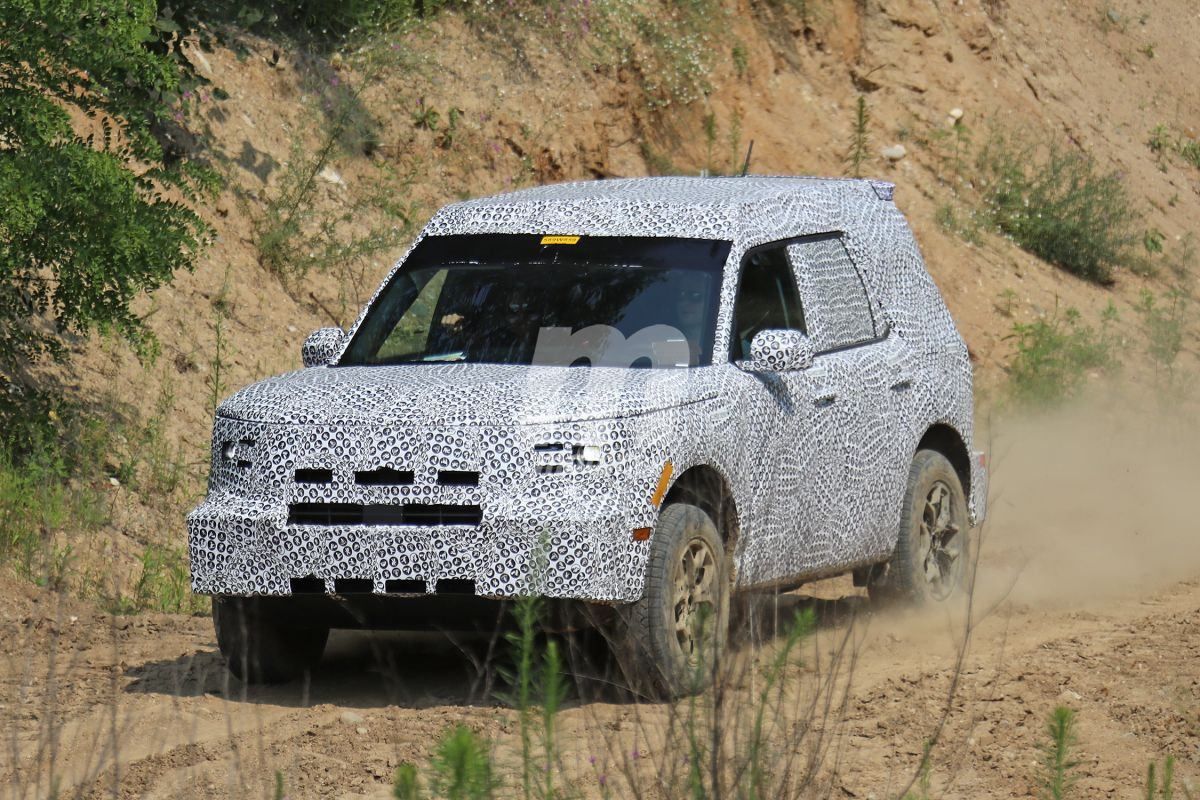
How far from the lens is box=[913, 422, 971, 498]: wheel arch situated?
966cm

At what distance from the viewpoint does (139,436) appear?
12.1 meters

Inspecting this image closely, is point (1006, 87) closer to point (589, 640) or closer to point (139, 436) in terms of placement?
point (139, 436)

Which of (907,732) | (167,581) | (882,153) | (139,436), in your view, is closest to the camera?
(907,732)

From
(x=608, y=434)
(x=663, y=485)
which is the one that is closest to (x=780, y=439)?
(x=663, y=485)

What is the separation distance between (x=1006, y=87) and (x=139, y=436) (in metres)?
14.2

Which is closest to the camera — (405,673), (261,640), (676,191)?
(261,640)

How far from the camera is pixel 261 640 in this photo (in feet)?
25.1

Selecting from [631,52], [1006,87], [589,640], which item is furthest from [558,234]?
[1006,87]

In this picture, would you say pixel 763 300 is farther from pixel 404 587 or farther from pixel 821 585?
pixel 821 585

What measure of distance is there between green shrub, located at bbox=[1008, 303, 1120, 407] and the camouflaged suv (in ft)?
27.5

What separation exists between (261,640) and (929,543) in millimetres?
3427

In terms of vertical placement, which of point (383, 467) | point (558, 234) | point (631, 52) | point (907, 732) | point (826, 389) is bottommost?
point (907, 732)

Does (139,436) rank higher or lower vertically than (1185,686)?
higher

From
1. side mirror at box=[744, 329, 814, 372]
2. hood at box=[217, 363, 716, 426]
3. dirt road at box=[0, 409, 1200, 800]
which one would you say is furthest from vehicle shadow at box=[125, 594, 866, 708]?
side mirror at box=[744, 329, 814, 372]
